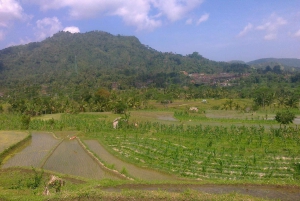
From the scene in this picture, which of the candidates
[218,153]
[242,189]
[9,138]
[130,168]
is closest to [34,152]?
[9,138]

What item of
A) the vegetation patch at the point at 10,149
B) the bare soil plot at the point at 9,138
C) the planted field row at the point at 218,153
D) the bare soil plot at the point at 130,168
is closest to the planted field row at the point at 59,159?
the vegetation patch at the point at 10,149

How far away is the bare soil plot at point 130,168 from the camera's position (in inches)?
658

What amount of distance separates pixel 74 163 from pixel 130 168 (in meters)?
5.09

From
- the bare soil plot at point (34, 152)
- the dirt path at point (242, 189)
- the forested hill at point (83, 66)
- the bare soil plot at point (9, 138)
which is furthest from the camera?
the forested hill at point (83, 66)

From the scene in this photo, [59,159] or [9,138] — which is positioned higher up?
[9,138]

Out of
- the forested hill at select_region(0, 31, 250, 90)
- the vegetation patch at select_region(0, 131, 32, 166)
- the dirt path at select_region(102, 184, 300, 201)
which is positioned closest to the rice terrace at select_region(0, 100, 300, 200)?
the dirt path at select_region(102, 184, 300, 201)

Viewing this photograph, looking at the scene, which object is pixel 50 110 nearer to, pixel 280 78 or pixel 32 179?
pixel 32 179

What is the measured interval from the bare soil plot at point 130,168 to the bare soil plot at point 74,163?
1.03 meters

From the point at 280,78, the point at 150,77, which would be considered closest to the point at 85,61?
the point at 150,77

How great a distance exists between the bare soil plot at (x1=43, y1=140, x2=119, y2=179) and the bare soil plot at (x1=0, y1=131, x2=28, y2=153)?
16.3 feet

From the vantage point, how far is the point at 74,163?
68.4 ft

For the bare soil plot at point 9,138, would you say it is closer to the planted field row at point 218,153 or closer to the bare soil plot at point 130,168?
the bare soil plot at point 130,168

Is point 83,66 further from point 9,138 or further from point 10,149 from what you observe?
point 10,149

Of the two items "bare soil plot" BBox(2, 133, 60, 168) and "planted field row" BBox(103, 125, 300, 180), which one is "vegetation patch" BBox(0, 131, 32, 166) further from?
"planted field row" BBox(103, 125, 300, 180)
